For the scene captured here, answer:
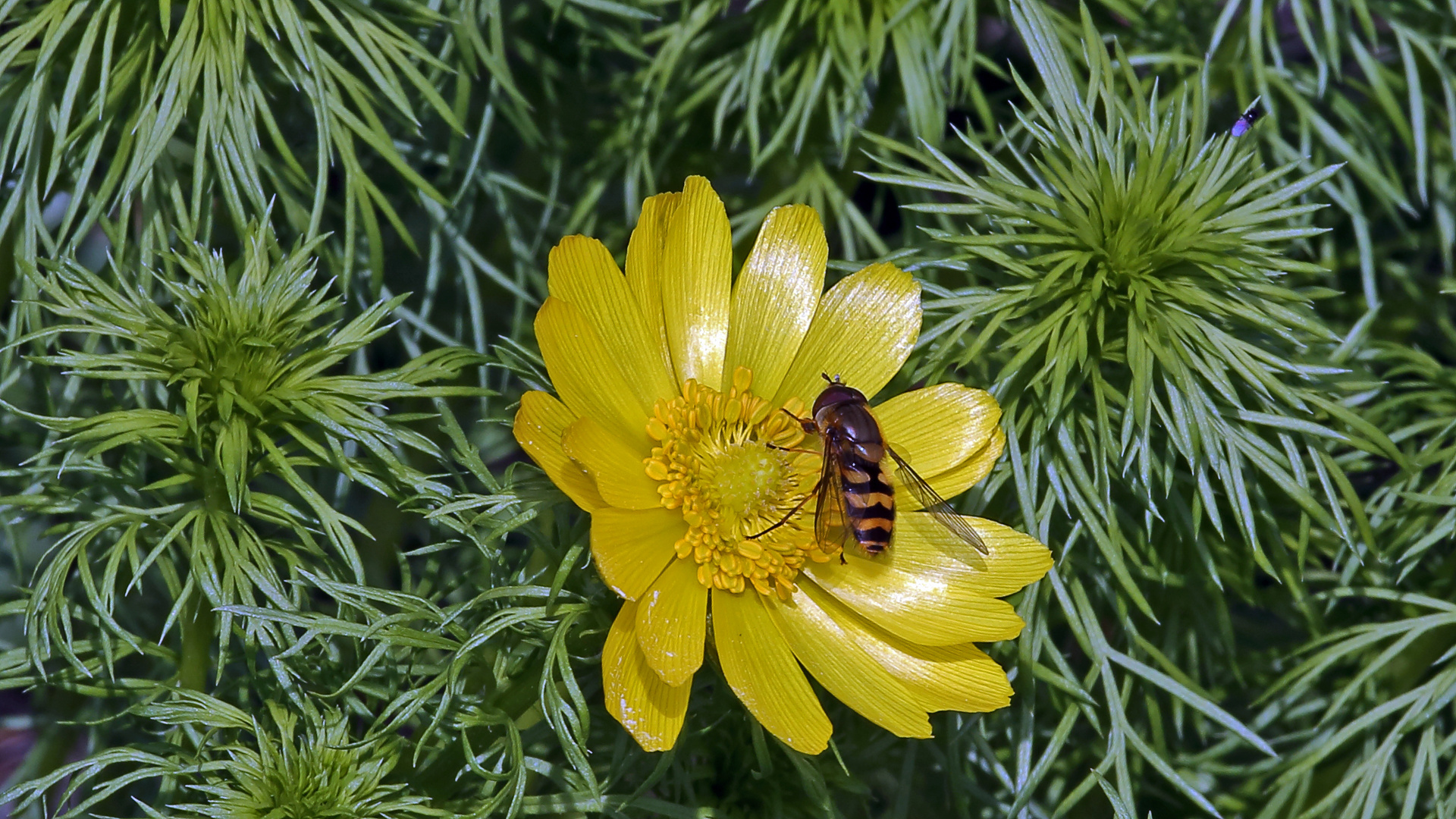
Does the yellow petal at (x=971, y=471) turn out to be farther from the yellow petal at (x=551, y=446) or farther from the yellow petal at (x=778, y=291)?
the yellow petal at (x=551, y=446)

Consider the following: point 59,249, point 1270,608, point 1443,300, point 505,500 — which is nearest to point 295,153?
point 59,249

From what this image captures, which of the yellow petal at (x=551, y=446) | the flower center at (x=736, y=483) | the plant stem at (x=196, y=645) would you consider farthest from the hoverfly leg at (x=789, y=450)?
the plant stem at (x=196, y=645)

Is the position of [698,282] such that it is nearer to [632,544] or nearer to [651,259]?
[651,259]

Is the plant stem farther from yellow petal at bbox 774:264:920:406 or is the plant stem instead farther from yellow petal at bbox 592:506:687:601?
yellow petal at bbox 774:264:920:406

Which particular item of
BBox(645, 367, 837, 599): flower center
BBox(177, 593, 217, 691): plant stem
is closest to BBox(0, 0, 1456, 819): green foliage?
BBox(177, 593, 217, 691): plant stem

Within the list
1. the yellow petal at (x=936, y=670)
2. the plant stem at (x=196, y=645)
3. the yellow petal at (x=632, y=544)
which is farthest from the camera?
the plant stem at (x=196, y=645)

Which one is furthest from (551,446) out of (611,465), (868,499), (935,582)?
(935,582)
